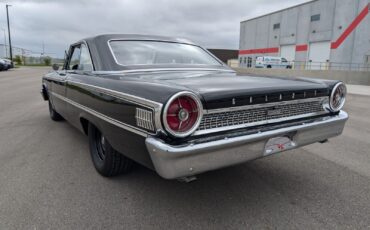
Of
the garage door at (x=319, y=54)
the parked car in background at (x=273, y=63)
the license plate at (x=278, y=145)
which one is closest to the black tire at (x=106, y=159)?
the license plate at (x=278, y=145)

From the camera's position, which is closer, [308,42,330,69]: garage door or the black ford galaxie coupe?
the black ford galaxie coupe

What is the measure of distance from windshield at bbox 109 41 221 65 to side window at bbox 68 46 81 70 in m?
1.00

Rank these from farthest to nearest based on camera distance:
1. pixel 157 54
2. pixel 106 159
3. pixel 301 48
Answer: pixel 301 48
pixel 157 54
pixel 106 159

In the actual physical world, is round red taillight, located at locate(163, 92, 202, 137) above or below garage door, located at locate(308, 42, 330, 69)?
below

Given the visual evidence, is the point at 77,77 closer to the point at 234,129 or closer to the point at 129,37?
the point at 129,37

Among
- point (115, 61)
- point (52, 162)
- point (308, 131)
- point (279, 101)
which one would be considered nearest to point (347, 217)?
point (308, 131)

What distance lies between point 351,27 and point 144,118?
31773 mm

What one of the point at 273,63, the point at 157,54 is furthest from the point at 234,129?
the point at 273,63

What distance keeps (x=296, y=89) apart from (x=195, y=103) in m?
1.08

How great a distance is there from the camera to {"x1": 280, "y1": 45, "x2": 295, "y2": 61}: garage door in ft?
119

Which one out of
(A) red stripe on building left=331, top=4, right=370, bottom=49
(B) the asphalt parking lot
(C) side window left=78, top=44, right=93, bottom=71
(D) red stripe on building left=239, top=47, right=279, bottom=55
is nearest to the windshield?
(C) side window left=78, top=44, right=93, bottom=71

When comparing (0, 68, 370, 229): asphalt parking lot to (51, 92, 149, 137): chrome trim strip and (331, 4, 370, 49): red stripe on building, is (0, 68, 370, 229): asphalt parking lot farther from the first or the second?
(331, 4, 370, 49): red stripe on building

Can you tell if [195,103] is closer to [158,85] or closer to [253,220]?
[158,85]

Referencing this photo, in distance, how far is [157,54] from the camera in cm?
344
